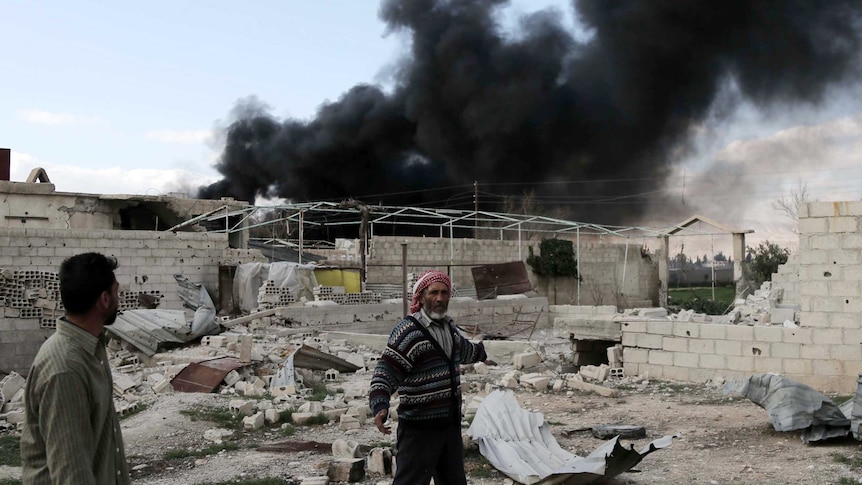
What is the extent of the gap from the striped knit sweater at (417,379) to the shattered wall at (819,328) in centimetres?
658

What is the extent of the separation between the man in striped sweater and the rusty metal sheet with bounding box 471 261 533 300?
770 inches

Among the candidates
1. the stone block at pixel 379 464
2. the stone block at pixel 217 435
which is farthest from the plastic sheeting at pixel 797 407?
the stone block at pixel 217 435

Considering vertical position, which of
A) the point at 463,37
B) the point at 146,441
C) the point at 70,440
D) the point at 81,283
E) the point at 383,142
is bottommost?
the point at 146,441

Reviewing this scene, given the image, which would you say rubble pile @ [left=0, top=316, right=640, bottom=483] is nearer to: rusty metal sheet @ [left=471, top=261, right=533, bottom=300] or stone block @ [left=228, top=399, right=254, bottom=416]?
stone block @ [left=228, top=399, right=254, bottom=416]

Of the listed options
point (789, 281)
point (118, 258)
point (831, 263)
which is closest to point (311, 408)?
point (831, 263)

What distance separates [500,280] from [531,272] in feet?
14.9

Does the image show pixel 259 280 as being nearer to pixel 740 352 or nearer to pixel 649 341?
pixel 649 341

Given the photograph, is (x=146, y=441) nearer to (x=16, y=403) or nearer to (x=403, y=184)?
(x=16, y=403)

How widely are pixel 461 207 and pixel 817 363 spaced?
3644cm

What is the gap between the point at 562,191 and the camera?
44469 millimetres

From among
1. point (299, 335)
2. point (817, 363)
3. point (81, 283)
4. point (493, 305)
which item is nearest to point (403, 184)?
point (493, 305)

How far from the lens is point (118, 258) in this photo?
52.8 feet

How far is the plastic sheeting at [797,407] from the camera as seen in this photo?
6.24 metres

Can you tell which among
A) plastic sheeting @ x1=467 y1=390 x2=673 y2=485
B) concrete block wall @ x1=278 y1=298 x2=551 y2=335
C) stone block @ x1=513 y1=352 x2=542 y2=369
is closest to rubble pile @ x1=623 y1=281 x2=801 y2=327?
stone block @ x1=513 y1=352 x2=542 y2=369
